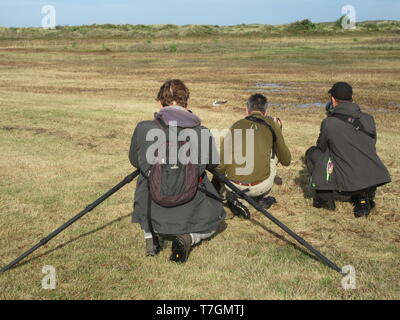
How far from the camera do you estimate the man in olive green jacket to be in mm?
5766

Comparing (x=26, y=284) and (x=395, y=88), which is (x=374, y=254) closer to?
(x=26, y=284)

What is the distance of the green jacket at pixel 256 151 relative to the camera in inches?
227

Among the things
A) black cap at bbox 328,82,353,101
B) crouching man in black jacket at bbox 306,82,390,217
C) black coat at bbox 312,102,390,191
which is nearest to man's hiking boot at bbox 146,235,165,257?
crouching man in black jacket at bbox 306,82,390,217

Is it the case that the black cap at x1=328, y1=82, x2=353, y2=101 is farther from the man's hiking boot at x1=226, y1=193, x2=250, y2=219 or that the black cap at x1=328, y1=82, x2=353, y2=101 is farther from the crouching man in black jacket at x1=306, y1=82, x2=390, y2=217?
the man's hiking boot at x1=226, y1=193, x2=250, y2=219

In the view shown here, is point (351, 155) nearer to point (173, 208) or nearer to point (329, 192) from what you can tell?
point (329, 192)

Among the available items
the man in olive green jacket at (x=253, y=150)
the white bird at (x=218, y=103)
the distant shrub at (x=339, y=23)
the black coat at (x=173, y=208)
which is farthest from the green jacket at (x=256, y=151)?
the distant shrub at (x=339, y=23)

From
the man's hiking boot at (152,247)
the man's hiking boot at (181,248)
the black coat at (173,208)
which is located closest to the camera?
the black coat at (173,208)

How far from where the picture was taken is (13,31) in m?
70.2

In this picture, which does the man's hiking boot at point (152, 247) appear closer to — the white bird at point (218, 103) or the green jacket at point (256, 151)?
the green jacket at point (256, 151)

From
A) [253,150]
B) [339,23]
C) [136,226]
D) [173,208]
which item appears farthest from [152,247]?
[339,23]

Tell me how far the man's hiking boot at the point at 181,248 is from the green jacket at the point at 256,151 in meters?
1.59

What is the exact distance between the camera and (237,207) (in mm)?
6035

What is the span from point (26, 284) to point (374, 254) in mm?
3815

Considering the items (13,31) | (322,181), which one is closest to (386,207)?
(322,181)
